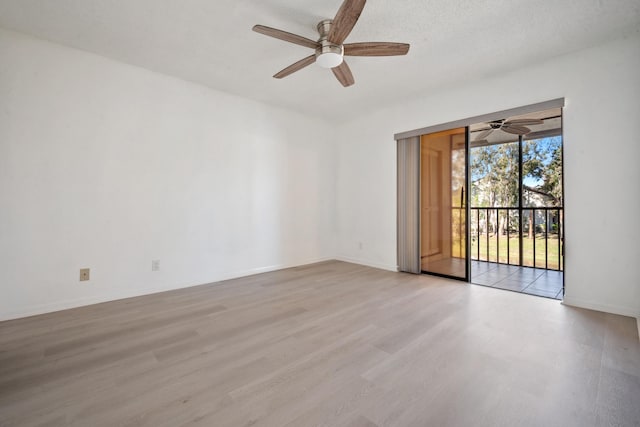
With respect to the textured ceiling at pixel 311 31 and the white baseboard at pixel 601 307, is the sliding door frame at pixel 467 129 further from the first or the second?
the white baseboard at pixel 601 307

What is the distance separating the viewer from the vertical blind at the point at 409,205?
13.3ft

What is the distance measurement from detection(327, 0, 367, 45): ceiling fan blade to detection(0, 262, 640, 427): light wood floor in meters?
2.32

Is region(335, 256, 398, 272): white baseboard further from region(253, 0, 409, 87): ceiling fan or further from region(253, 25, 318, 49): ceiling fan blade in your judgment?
region(253, 25, 318, 49): ceiling fan blade

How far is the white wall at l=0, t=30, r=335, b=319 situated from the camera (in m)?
2.52

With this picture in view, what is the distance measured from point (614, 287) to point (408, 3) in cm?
314

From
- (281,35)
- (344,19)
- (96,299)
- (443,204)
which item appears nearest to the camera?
(344,19)

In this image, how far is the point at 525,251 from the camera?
4.95 m

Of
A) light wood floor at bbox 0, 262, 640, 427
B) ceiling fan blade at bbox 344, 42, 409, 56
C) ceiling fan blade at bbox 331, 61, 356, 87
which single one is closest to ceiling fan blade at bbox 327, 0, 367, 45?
ceiling fan blade at bbox 344, 42, 409, 56

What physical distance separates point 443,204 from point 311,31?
283 centimetres

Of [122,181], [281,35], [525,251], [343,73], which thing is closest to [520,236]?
[525,251]

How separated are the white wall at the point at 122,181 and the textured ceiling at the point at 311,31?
0.35 m

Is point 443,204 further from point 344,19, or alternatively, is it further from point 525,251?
point 344,19

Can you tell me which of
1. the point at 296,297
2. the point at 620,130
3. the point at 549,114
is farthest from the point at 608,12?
the point at 296,297

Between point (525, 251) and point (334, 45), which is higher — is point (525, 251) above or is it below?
below
